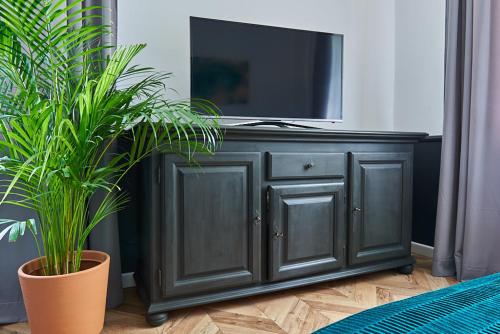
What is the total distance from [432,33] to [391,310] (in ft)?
7.38

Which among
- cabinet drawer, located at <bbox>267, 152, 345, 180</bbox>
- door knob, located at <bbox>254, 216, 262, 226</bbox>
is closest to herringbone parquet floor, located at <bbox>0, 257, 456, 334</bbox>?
door knob, located at <bbox>254, 216, 262, 226</bbox>

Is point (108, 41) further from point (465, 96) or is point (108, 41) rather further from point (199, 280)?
point (465, 96)

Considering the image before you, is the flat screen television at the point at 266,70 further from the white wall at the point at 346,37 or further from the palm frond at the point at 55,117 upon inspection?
the palm frond at the point at 55,117

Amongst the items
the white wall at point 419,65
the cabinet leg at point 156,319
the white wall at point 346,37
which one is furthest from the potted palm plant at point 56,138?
the white wall at point 419,65

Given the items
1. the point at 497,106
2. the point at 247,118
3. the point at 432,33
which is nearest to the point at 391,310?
the point at 247,118

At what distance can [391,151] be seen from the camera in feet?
6.21

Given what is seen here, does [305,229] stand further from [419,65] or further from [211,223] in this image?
[419,65]

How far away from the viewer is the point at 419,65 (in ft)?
7.90

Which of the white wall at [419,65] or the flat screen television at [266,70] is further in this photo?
the white wall at [419,65]

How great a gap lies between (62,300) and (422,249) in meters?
2.05

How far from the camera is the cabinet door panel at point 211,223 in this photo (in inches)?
56.3

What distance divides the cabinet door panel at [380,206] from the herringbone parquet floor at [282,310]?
155 mm

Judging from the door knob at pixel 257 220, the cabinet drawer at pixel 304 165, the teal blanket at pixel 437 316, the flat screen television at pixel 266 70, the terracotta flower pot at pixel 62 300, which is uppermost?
the flat screen television at pixel 266 70

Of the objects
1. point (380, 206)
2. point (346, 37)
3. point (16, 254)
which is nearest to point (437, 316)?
point (380, 206)
